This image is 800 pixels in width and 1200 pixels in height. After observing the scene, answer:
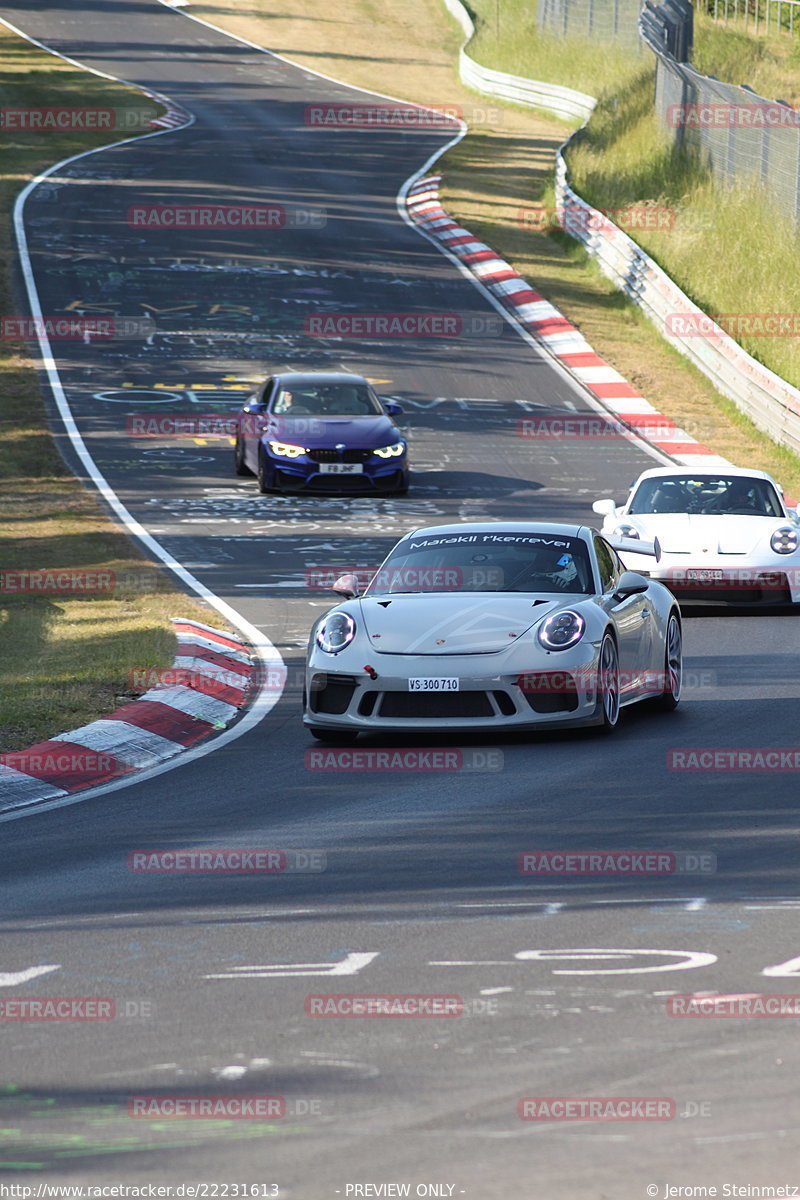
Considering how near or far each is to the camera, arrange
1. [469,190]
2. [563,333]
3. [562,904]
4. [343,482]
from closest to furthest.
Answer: [562,904]
[343,482]
[563,333]
[469,190]

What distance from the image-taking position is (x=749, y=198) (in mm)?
36031

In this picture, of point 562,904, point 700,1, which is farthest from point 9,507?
point 700,1

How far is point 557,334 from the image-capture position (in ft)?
112

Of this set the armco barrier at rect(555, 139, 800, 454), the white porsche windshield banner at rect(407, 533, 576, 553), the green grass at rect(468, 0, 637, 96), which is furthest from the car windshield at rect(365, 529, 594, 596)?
the green grass at rect(468, 0, 637, 96)

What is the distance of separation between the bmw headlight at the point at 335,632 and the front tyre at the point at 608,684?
1.54 metres

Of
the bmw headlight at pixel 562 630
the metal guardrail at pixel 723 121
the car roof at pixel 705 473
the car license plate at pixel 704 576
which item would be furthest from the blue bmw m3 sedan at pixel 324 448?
the bmw headlight at pixel 562 630

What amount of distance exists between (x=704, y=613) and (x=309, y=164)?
36272 mm

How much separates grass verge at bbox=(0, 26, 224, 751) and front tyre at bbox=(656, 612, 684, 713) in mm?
3623

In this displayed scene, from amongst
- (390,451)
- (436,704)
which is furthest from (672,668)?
(390,451)

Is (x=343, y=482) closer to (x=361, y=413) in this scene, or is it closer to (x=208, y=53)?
(x=361, y=413)

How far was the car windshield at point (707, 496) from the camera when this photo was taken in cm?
1833

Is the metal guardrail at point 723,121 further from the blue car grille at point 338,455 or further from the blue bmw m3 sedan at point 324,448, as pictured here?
the blue car grille at point 338,455

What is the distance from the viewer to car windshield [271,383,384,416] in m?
24.9

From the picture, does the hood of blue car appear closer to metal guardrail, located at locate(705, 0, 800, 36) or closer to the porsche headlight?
the porsche headlight
